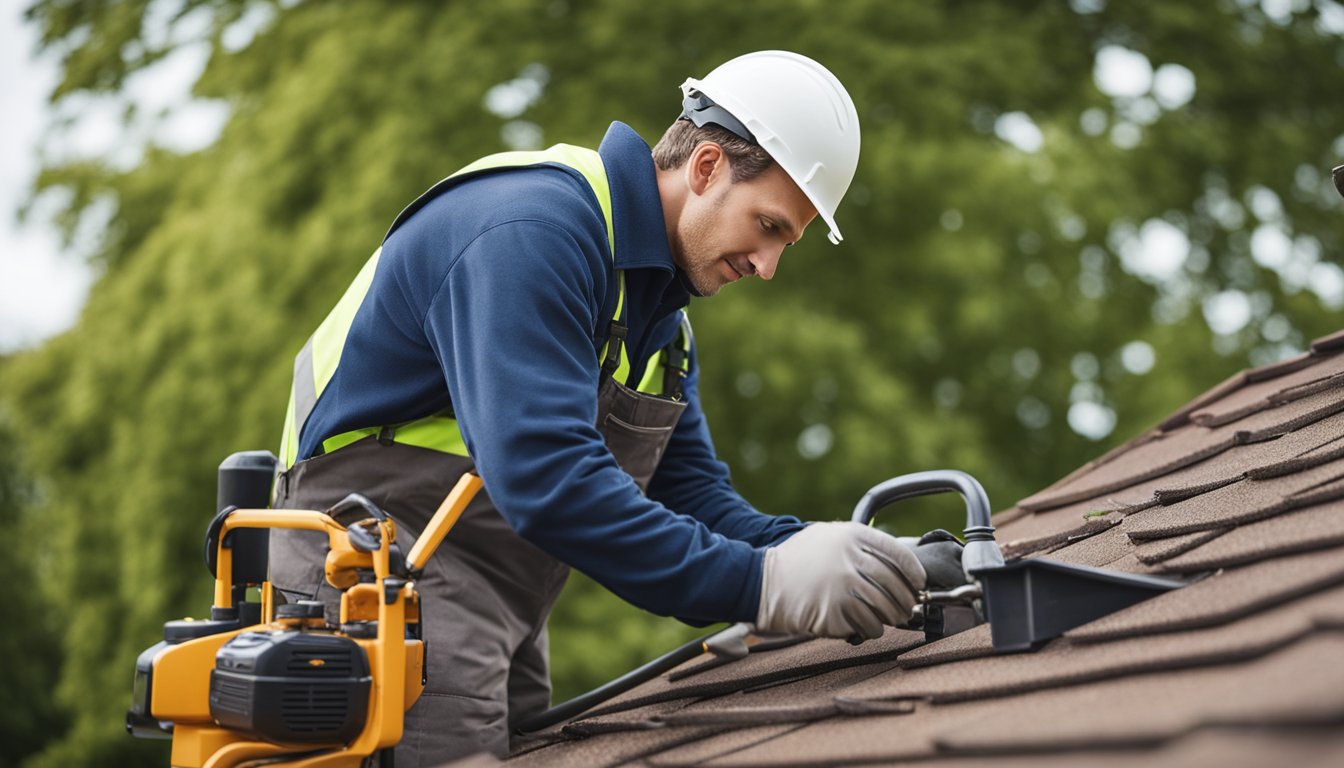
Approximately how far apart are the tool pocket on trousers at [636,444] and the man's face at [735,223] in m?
0.34

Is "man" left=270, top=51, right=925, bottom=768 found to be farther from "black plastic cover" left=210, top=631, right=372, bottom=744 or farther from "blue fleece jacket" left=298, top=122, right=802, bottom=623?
"black plastic cover" left=210, top=631, right=372, bottom=744

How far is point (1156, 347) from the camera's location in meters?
9.37

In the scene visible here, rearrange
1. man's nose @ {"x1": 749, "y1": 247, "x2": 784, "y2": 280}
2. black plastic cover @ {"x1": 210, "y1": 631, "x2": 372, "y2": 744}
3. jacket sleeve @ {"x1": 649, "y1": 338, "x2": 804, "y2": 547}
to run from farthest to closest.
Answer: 1. jacket sleeve @ {"x1": 649, "y1": 338, "x2": 804, "y2": 547}
2. man's nose @ {"x1": 749, "y1": 247, "x2": 784, "y2": 280}
3. black plastic cover @ {"x1": 210, "y1": 631, "x2": 372, "y2": 744}

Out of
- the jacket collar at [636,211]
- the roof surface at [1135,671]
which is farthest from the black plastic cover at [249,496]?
the jacket collar at [636,211]

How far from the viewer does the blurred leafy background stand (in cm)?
848

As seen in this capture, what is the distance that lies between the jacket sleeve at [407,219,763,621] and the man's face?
451mm

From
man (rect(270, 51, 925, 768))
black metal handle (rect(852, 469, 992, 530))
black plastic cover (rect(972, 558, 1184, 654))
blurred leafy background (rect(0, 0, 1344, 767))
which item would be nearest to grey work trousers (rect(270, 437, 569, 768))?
man (rect(270, 51, 925, 768))

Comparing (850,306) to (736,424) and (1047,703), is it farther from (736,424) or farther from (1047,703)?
(1047,703)

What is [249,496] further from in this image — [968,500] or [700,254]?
[968,500]

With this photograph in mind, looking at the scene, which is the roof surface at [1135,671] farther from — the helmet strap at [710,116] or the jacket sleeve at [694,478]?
the helmet strap at [710,116]

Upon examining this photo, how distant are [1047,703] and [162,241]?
8.61 meters

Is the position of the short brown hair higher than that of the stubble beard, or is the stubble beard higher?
the short brown hair

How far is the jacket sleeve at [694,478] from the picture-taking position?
10.7 ft

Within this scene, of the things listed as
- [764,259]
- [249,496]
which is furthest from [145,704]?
[764,259]
